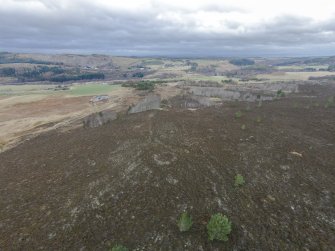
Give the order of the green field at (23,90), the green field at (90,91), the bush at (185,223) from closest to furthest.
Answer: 1. the bush at (185,223)
2. the green field at (90,91)
3. the green field at (23,90)

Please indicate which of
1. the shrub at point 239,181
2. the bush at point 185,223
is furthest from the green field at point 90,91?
the bush at point 185,223

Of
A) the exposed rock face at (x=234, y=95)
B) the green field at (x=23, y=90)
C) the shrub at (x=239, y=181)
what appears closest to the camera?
the shrub at (x=239, y=181)

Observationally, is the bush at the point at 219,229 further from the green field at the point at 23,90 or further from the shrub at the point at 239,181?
the green field at the point at 23,90

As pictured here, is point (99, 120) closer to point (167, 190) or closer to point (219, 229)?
point (167, 190)

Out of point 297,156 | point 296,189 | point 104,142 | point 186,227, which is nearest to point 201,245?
point 186,227

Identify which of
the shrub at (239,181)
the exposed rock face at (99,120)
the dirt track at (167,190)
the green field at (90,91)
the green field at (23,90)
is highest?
the shrub at (239,181)

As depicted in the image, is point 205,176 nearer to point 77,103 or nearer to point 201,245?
point 201,245

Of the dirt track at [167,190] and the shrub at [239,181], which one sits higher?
the shrub at [239,181]

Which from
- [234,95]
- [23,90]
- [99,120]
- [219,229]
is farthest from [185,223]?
[23,90]

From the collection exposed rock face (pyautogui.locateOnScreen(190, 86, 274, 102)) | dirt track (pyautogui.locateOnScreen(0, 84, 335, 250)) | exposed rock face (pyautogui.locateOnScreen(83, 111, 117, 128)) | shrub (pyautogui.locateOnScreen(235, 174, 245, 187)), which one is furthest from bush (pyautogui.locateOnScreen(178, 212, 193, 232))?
exposed rock face (pyautogui.locateOnScreen(190, 86, 274, 102))
